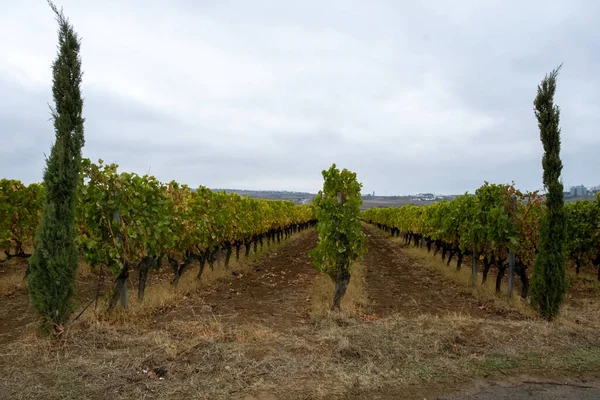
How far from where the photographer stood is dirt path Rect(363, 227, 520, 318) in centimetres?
870

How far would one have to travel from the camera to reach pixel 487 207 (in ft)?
37.9

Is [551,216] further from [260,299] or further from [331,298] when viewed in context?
[260,299]

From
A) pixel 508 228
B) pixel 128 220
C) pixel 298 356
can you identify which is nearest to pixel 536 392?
pixel 298 356

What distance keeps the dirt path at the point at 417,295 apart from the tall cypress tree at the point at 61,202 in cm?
598

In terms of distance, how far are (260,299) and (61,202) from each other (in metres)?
5.22

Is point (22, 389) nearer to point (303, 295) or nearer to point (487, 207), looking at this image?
point (303, 295)

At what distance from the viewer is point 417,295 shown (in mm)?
10570

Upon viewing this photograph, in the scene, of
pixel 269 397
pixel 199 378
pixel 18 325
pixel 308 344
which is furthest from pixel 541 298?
pixel 18 325

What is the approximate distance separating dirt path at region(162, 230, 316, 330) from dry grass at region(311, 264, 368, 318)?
22 cm

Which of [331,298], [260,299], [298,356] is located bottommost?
[260,299]

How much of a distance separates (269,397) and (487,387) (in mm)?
2477

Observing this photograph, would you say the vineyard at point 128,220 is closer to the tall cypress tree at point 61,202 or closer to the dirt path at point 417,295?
the tall cypress tree at point 61,202

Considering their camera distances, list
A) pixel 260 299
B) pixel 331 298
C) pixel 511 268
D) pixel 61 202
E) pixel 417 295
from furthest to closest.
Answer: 1. pixel 417 295
2. pixel 511 268
3. pixel 260 299
4. pixel 331 298
5. pixel 61 202

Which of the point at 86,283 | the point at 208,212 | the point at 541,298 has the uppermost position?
the point at 208,212
